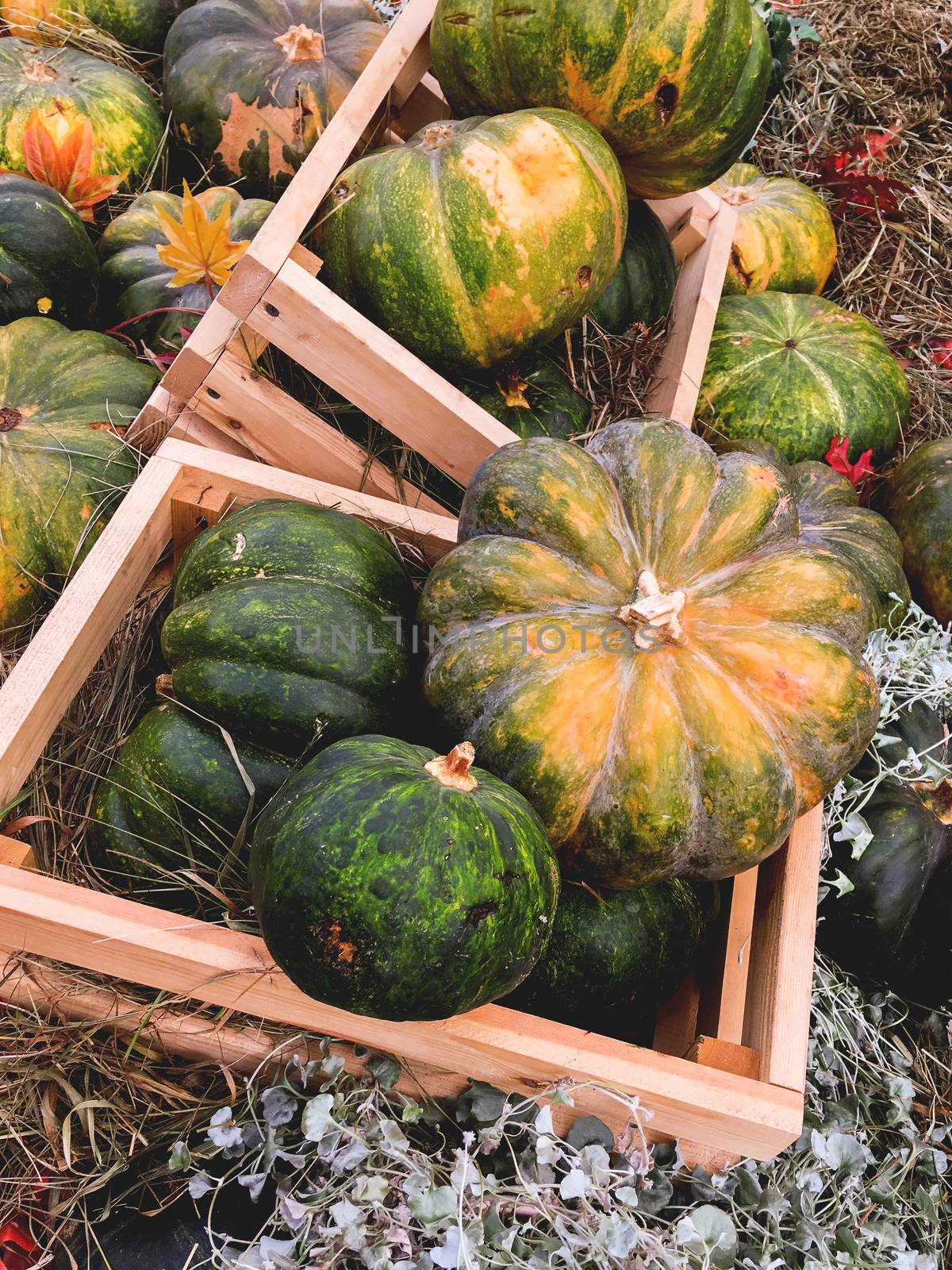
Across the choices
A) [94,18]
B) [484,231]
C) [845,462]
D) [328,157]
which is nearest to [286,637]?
[484,231]

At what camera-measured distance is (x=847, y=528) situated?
8.57 feet

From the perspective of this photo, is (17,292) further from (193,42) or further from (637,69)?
(637,69)

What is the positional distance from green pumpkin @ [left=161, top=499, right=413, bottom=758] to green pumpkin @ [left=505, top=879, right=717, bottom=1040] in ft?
1.83

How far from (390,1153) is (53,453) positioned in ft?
6.22

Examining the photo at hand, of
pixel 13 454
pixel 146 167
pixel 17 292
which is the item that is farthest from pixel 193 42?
pixel 13 454

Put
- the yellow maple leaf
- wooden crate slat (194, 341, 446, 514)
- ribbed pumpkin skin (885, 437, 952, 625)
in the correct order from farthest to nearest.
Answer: ribbed pumpkin skin (885, 437, 952, 625), the yellow maple leaf, wooden crate slat (194, 341, 446, 514)

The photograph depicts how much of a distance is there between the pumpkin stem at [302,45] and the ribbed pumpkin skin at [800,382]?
1674mm

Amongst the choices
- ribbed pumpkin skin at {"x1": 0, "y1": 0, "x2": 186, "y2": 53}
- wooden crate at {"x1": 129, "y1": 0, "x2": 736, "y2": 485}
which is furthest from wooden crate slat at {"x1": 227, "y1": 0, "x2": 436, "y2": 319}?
ribbed pumpkin skin at {"x1": 0, "y1": 0, "x2": 186, "y2": 53}

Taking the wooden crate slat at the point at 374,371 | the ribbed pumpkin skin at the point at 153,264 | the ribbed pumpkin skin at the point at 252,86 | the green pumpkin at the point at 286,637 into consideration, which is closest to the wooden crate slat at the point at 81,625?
the green pumpkin at the point at 286,637

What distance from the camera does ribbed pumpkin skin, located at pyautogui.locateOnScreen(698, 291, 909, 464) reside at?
10.3ft

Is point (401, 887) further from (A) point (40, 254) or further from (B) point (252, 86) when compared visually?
(B) point (252, 86)

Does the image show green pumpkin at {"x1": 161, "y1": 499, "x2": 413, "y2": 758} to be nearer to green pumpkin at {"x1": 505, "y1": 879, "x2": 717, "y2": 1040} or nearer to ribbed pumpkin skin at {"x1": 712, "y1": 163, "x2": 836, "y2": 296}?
green pumpkin at {"x1": 505, "y1": 879, "x2": 717, "y2": 1040}

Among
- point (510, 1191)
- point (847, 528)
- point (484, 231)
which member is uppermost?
point (484, 231)

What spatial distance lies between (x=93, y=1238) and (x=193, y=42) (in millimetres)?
3662
